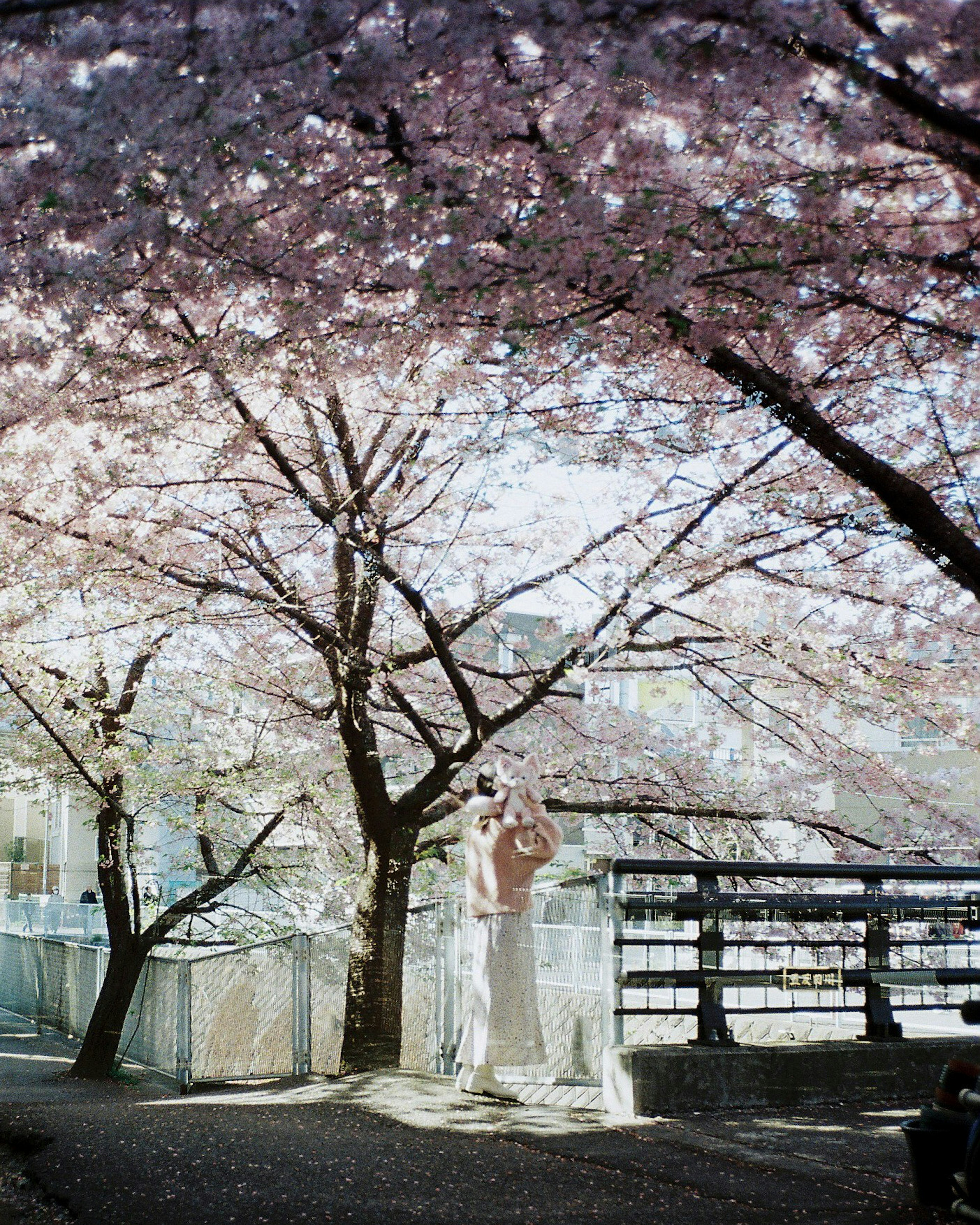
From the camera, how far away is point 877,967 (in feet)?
24.7

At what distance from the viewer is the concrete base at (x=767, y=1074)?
6.39 meters

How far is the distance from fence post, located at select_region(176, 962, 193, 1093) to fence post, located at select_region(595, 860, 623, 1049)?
5.82m

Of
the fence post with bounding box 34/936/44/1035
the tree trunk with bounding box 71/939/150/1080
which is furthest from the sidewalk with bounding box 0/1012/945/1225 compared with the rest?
the fence post with bounding box 34/936/44/1035

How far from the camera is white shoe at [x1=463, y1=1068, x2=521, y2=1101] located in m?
6.90

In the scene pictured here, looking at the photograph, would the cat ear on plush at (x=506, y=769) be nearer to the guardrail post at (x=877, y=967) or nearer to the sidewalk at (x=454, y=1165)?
the sidewalk at (x=454, y=1165)

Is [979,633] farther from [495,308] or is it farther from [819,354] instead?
[495,308]

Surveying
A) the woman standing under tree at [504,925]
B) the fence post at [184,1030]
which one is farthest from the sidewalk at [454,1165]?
the fence post at [184,1030]

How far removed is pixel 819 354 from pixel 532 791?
3059mm

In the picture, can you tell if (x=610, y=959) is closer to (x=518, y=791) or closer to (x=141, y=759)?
(x=518, y=791)

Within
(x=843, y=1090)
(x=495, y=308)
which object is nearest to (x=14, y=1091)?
(x=843, y=1090)

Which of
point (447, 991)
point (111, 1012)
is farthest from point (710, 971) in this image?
point (111, 1012)

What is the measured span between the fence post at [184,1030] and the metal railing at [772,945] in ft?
16.5

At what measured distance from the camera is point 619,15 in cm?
409

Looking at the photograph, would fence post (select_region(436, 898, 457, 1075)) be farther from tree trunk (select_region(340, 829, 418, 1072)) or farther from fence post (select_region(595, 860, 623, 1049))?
fence post (select_region(595, 860, 623, 1049))
